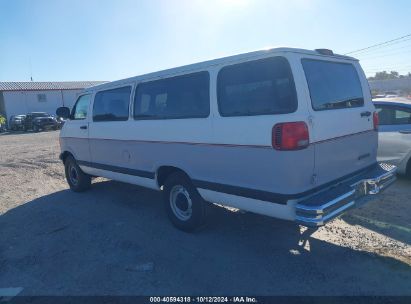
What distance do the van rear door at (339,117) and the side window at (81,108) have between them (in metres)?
4.45

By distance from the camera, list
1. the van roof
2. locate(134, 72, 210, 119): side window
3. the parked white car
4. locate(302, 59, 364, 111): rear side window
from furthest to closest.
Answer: the parked white car < locate(134, 72, 210, 119): side window < locate(302, 59, 364, 111): rear side window < the van roof

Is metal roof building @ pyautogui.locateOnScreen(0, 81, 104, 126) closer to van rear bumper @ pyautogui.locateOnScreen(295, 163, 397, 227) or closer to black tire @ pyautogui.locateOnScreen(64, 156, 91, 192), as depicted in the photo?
black tire @ pyautogui.locateOnScreen(64, 156, 91, 192)

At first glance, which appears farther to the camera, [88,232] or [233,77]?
[88,232]

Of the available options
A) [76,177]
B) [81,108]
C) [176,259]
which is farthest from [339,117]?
[76,177]

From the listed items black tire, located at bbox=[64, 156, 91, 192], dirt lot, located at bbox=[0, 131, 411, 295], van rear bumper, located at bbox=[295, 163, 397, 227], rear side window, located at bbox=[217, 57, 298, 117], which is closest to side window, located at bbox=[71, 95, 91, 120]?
black tire, located at bbox=[64, 156, 91, 192]

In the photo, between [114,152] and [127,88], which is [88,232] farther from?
[127,88]

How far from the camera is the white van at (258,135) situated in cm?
348

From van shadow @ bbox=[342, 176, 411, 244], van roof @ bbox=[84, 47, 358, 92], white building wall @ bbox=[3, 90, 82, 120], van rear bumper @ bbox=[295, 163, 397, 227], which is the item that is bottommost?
van shadow @ bbox=[342, 176, 411, 244]

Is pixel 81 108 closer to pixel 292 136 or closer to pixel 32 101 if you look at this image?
pixel 292 136

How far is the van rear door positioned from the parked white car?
2.06 metres

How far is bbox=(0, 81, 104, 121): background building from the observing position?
122 feet

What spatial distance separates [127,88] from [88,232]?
2281mm

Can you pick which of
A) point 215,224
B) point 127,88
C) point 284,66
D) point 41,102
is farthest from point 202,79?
point 41,102

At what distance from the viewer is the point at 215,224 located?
5.21 m
